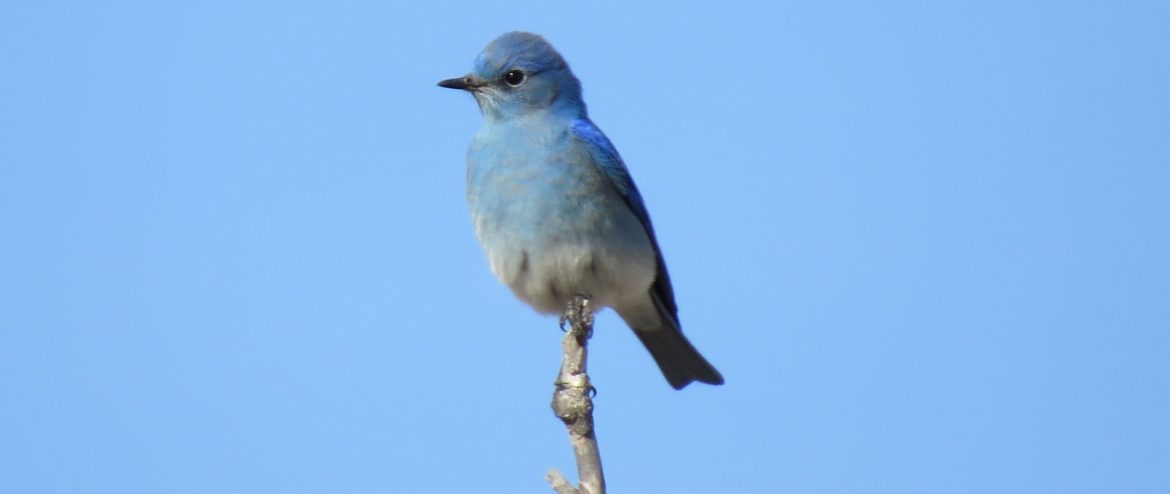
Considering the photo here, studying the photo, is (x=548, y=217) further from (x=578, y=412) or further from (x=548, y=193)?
(x=578, y=412)

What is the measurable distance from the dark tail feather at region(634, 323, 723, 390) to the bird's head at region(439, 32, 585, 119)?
5.89 feet

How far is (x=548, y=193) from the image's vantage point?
8.57 metres

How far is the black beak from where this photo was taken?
927 cm

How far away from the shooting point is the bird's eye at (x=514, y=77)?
30.3 ft

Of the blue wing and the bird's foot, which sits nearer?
the bird's foot

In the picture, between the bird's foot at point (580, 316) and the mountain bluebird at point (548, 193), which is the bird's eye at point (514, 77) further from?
the bird's foot at point (580, 316)

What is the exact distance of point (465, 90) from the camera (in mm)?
9328

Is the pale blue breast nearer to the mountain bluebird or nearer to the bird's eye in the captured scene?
the mountain bluebird

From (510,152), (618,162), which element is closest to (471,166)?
(510,152)

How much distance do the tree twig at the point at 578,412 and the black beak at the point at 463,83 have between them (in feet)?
7.73

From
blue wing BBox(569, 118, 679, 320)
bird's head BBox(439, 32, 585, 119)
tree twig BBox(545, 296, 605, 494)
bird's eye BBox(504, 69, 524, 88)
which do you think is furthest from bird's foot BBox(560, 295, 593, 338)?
bird's eye BBox(504, 69, 524, 88)

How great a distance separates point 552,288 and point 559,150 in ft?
2.81

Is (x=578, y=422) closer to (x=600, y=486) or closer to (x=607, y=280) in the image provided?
(x=600, y=486)

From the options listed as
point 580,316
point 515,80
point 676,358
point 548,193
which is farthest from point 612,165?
point 676,358
